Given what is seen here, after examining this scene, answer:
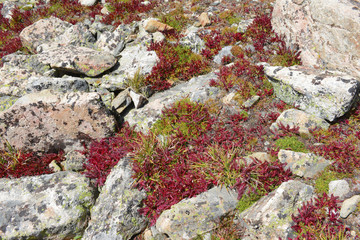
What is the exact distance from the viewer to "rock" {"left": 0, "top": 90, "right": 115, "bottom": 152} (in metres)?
7.52

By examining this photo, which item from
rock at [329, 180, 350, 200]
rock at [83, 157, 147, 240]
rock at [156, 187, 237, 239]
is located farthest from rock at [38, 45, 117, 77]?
rock at [329, 180, 350, 200]

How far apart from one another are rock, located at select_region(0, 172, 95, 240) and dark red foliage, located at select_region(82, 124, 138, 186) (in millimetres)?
397

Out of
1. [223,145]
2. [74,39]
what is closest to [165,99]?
[223,145]

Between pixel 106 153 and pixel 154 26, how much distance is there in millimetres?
6792

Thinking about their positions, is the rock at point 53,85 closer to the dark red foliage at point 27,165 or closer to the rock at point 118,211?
the dark red foliage at point 27,165

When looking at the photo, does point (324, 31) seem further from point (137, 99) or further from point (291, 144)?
point (137, 99)

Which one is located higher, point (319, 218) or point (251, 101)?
point (251, 101)

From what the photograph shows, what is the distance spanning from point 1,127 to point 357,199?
9.64 meters

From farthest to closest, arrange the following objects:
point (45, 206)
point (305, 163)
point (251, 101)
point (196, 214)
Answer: point (251, 101) → point (45, 206) → point (305, 163) → point (196, 214)

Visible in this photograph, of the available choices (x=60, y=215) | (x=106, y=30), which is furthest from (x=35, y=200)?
(x=106, y=30)

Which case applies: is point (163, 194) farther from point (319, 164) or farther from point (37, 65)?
point (37, 65)

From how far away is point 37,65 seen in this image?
10.2 metres

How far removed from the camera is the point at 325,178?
19.6 feet

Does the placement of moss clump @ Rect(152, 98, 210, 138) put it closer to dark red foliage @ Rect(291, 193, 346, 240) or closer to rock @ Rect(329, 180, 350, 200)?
dark red foliage @ Rect(291, 193, 346, 240)
